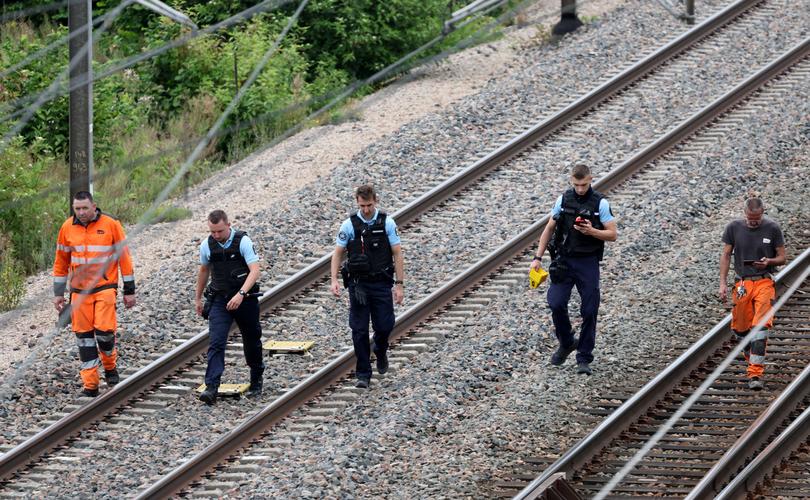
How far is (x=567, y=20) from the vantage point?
2328 centimetres

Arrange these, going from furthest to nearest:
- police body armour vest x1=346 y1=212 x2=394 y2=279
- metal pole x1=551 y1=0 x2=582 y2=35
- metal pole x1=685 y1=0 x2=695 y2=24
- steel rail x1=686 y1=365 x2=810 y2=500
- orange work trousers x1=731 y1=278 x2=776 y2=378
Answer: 1. metal pole x1=551 y1=0 x2=582 y2=35
2. metal pole x1=685 y1=0 x2=695 y2=24
3. police body armour vest x1=346 y1=212 x2=394 y2=279
4. orange work trousers x1=731 y1=278 x2=776 y2=378
5. steel rail x1=686 y1=365 x2=810 y2=500

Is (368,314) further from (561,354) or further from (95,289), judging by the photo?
(95,289)

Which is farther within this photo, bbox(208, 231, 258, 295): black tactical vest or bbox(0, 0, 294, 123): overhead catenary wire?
bbox(0, 0, 294, 123): overhead catenary wire

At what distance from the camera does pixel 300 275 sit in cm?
1523

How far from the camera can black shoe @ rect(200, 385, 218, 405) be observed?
12.9 metres

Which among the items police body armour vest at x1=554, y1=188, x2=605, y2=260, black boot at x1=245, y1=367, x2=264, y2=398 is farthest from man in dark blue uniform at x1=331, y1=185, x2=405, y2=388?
police body armour vest at x1=554, y1=188, x2=605, y2=260

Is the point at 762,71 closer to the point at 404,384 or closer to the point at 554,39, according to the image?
the point at 554,39

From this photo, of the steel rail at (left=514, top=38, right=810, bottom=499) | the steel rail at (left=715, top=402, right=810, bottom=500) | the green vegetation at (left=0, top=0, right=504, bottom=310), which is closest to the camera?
the steel rail at (left=715, top=402, right=810, bottom=500)

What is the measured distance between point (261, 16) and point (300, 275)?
9.40 m

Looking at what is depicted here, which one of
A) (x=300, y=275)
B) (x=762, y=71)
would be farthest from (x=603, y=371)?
(x=762, y=71)

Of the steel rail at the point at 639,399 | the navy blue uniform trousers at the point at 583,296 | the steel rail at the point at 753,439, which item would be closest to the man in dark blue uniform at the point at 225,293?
the navy blue uniform trousers at the point at 583,296

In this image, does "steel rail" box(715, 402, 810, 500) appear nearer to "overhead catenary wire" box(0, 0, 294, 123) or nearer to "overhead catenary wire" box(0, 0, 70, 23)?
"overhead catenary wire" box(0, 0, 294, 123)

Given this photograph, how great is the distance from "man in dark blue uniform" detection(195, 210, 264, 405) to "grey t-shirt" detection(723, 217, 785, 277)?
4090mm

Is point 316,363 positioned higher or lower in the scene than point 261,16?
lower
